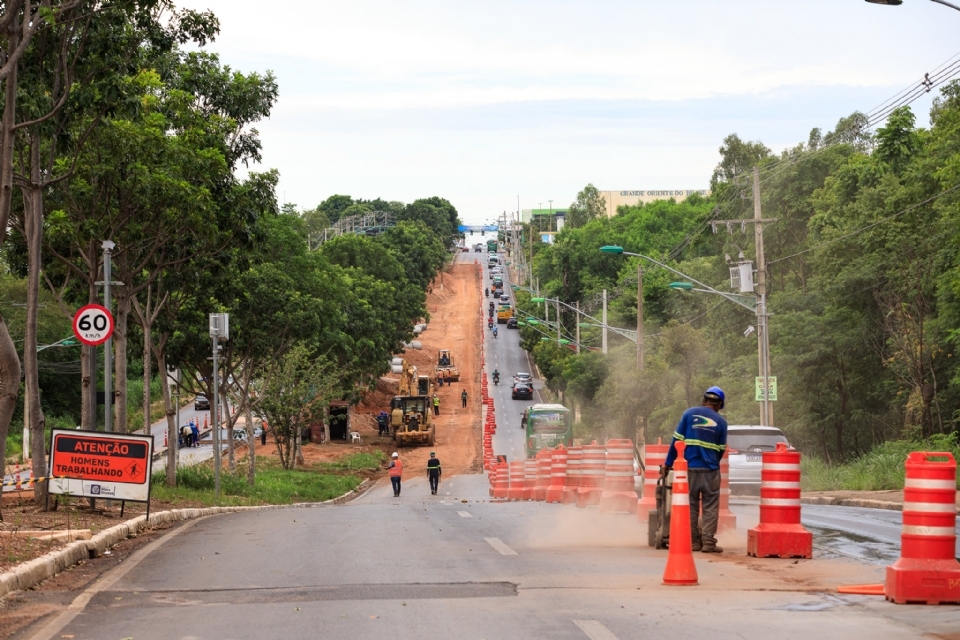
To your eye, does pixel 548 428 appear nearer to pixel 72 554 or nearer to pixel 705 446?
pixel 72 554

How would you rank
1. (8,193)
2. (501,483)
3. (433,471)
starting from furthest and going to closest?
(433,471) → (501,483) → (8,193)

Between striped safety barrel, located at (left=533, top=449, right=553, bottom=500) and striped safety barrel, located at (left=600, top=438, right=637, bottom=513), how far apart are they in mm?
10427

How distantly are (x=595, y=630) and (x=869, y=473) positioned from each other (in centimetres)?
2388

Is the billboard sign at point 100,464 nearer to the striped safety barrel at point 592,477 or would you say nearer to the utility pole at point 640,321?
the striped safety barrel at point 592,477

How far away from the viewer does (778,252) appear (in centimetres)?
6950

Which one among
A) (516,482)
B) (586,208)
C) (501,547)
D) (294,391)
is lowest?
(516,482)

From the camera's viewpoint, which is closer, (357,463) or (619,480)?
(619,480)

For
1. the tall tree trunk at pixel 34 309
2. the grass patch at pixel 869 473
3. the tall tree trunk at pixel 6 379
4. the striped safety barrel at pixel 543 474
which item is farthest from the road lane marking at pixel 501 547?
the grass patch at pixel 869 473

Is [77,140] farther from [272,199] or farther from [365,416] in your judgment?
[365,416]

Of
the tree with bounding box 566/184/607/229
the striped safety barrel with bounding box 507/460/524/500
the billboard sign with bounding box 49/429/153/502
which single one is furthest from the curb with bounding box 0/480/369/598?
the tree with bounding box 566/184/607/229

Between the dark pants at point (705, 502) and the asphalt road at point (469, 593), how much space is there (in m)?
0.41

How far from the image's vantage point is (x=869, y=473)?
3022 cm

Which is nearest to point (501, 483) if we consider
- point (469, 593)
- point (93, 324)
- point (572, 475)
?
point (572, 475)

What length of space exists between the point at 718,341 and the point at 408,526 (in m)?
47.1
